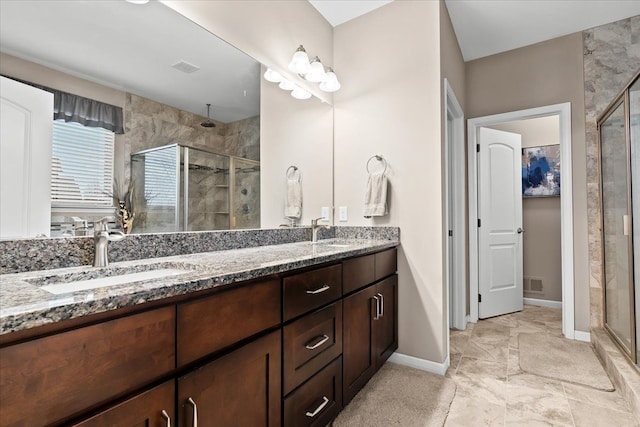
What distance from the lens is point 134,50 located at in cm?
133

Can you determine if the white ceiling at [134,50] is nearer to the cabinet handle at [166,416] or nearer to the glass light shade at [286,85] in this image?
the glass light shade at [286,85]

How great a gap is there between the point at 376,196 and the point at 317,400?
1.37 metres

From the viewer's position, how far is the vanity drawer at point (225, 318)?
852mm

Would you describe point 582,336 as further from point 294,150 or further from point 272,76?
point 272,76

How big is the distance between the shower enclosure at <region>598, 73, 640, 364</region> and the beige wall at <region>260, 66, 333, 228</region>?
6.58 ft

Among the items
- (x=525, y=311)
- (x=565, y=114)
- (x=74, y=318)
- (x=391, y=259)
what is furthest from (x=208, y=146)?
(x=525, y=311)

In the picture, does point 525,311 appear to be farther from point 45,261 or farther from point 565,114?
point 45,261

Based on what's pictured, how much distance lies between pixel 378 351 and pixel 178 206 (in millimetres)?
1447

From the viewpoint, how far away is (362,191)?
2453 millimetres

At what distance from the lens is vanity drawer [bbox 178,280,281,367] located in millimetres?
852

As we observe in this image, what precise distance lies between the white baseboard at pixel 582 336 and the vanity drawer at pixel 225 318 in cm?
289

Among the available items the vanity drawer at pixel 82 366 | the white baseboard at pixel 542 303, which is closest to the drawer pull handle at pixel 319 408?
the vanity drawer at pixel 82 366

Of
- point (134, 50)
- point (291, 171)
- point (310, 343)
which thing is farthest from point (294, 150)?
point (310, 343)

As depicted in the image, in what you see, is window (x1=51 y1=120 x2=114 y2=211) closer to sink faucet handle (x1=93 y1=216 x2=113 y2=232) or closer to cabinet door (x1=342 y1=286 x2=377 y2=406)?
sink faucet handle (x1=93 y1=216 x2=113 y2=232)
